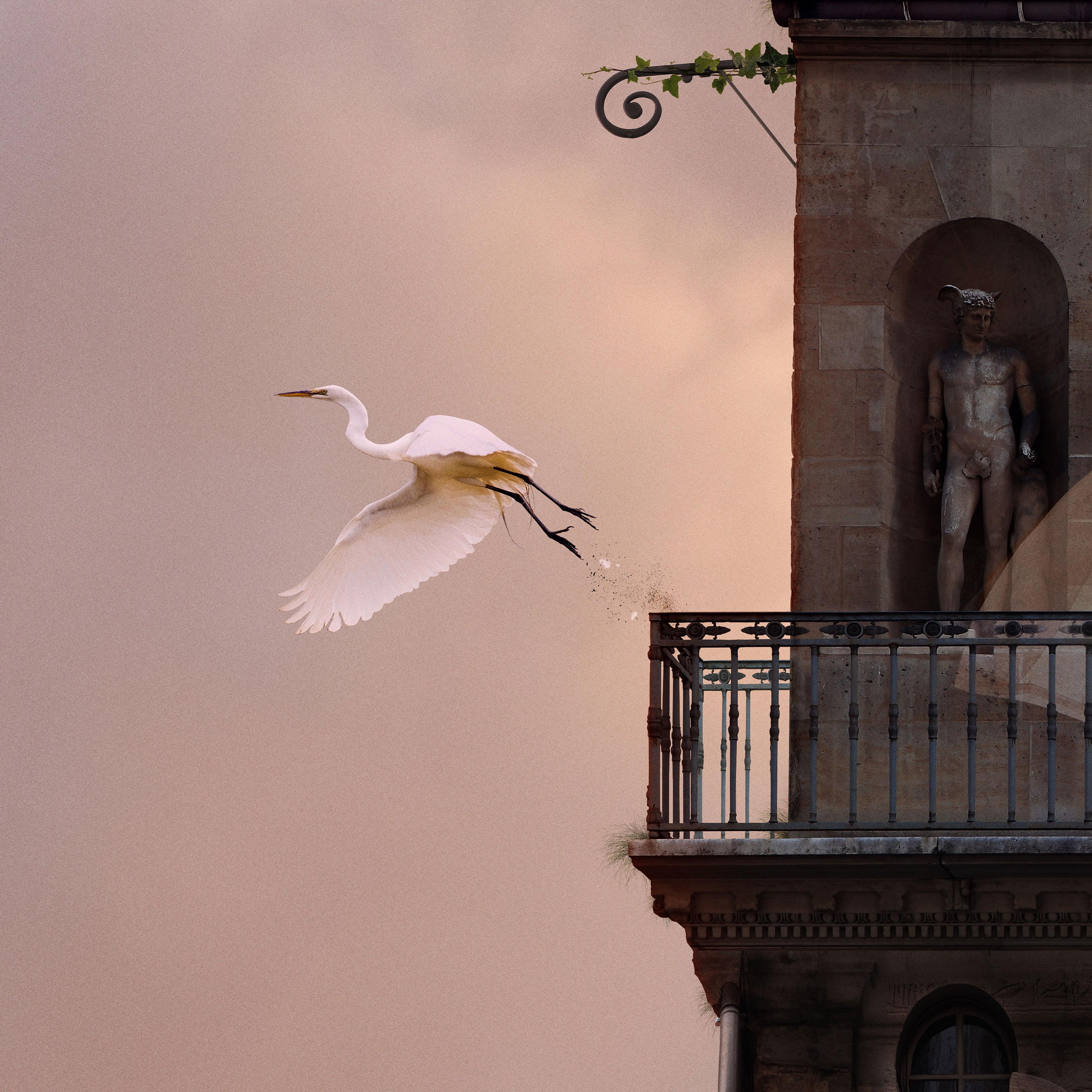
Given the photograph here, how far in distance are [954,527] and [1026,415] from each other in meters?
0.92

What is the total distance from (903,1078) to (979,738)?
2336mm

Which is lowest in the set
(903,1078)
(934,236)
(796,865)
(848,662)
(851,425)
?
(903,1078)

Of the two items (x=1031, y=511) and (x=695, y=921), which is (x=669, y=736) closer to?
(x=695, y=921)

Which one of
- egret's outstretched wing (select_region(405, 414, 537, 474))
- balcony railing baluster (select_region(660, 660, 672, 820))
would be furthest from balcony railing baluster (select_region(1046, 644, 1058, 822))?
egret's outstretched wing (select_region(405, 414, 537, 474))

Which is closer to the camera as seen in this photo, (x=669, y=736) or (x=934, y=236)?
(x=669, y=736)

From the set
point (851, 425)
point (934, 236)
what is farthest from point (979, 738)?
point (934, 236)

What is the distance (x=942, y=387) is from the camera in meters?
18.8

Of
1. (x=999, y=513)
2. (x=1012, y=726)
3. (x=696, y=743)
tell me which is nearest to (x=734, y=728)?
(x=696, y=743)

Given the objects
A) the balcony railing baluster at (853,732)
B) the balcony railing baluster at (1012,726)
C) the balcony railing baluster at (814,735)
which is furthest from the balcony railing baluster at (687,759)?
the balcony railing baluster at (1012,726)

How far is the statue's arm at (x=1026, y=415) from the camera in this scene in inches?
731

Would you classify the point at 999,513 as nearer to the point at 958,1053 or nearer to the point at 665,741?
the point at 665,741

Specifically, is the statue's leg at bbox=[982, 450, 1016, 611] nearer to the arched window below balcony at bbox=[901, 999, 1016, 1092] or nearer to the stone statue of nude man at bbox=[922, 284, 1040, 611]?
the stone statue of nude man at bbox=[922, 284, 1040, 611]

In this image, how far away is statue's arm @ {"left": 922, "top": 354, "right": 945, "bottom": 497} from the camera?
738 inches

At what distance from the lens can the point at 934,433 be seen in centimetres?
1875
